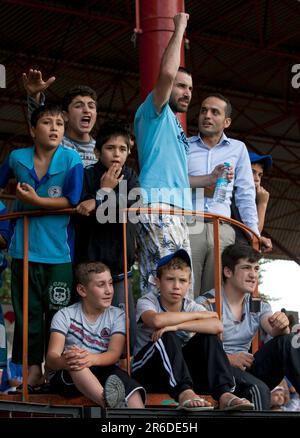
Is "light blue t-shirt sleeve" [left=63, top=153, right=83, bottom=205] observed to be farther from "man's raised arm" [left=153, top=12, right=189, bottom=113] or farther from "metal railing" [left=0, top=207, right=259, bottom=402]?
"man's raised arm" [left=153, top=12, right=189, bottom=113]

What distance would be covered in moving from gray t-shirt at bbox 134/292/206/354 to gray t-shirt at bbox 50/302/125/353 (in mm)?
130

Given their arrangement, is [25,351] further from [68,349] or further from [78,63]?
[78,63]

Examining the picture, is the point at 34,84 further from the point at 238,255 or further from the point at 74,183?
the point at 238,255

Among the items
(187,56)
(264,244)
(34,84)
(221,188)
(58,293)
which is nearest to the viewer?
(58,293)

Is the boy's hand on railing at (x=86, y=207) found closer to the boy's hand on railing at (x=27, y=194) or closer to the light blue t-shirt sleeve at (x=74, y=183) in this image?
the light blue t-shirt sleeve at (x=74, y=183)

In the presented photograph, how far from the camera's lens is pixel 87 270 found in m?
5.45

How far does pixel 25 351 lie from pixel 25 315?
0.22 metres

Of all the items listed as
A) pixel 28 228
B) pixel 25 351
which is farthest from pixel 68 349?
pixel 28 228

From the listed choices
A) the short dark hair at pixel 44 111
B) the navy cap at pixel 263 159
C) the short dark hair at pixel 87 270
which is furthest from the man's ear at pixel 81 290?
the navy cap at pixel 263 159

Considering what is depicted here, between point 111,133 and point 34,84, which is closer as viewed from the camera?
point 111,133

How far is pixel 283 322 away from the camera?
18.7ft

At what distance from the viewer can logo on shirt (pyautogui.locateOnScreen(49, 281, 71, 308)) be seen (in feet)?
18.4

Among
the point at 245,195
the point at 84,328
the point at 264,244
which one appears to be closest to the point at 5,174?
the point at 84,328

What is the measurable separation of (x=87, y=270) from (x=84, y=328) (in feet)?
1.12
